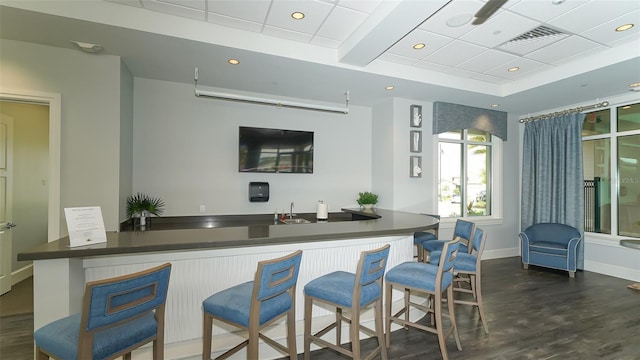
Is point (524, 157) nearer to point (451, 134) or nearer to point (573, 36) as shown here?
point (451, 134)

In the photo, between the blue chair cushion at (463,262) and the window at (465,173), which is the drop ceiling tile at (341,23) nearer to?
the blue chair cushion at (463,262)

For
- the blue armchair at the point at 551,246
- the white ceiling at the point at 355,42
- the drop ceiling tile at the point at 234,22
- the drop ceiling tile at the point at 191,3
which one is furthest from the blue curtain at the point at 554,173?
the drop ceiling tile at the point at 191,3

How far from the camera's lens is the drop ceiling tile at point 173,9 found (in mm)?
2743

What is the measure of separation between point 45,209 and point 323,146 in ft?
14.6

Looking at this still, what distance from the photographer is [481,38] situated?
3.37 metres

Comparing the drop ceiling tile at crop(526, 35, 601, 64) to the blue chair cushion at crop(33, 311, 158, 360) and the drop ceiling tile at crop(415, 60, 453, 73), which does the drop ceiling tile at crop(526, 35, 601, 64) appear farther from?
the blue chair cushion at crop(33, 311, 158, 360)

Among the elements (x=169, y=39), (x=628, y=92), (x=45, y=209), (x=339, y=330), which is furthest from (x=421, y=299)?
(x=45, y=209)

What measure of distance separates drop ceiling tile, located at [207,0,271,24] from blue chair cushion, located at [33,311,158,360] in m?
2.59

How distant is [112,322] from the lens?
1.38 metres

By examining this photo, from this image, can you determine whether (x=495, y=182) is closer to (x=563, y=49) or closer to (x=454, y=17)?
(x=563, y=49)

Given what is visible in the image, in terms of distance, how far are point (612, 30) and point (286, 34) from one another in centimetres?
348

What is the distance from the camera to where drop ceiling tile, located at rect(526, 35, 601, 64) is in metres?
3.46

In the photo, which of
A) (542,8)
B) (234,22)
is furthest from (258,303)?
(542,8)

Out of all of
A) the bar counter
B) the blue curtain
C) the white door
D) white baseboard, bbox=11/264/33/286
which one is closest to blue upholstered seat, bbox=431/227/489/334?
the bar counter
